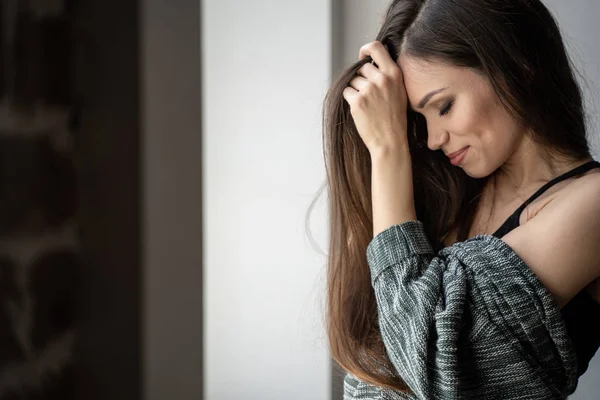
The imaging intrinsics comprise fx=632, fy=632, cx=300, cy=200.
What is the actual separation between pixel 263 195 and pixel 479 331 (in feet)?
2.51

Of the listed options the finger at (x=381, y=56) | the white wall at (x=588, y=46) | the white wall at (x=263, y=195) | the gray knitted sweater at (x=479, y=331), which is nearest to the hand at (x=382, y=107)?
the finger at (x=381, y=56)

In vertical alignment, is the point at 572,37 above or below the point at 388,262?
above

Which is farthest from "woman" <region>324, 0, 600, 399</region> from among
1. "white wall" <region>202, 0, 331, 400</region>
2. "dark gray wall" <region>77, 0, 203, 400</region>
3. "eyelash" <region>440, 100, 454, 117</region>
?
"dark gray wall" <region>77, 0, 203, 400</region>

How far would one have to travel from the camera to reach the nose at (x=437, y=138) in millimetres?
1001

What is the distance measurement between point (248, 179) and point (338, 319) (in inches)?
22.6

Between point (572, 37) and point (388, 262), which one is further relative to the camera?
point (572, 37)

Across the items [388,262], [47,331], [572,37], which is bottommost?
[388,262]

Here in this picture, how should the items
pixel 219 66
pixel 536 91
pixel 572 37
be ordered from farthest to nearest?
pixel 219 66 < pixel 572 37 < pixel 536 91

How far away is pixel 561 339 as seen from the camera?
33.5 inches

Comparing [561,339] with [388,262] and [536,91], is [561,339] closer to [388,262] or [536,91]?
[388,262]

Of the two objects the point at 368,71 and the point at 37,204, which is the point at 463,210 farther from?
the point at 37,204

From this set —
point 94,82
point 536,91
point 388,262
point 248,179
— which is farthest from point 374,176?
point 94,82

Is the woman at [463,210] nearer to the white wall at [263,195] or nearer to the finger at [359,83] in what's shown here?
the finger at [359,83]

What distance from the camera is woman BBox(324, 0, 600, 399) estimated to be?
85 cm
